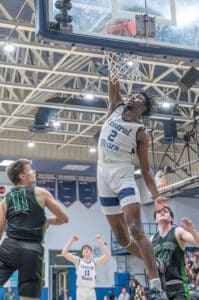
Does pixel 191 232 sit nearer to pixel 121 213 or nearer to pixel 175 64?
pixel 121 213

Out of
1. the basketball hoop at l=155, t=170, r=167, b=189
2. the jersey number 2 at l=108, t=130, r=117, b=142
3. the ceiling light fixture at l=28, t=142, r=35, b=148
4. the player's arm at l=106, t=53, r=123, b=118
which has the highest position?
the ceiling light fixture at l=28, t=142, r=35, b=148

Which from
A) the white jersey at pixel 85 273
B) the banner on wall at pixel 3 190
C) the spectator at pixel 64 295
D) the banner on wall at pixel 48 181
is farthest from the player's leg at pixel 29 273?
the banner on wall at pixel 48 181

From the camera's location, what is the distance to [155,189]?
4.66 meters

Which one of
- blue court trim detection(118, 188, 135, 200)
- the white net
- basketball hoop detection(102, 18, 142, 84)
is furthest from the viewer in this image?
basketball hoop detection(102, 18, 142, 84)

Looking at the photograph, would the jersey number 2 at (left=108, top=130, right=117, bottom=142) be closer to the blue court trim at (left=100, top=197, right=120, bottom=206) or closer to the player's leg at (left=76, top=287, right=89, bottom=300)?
the blue court trim at (left=100, top=197, right=120, bottom=206)

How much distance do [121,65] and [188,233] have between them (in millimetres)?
1972

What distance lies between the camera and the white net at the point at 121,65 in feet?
17.3

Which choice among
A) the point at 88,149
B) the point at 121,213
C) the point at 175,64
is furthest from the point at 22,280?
the point at 88,149

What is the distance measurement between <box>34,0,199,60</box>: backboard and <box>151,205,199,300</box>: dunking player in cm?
187

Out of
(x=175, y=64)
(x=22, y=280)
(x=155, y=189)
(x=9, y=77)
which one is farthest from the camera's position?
(x=9, y=77)

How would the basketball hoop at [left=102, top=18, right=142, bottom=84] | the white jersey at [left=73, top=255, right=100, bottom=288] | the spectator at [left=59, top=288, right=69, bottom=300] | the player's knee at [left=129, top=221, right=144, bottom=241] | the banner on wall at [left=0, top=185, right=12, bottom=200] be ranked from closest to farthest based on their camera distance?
1. the player's knee at [left=129, top=221, right=144, bottom=241]
2. the basketball hoop at [left=102, top=18, right=142, bottom=84]
3. the white jersey at [left=73, top=255, right=100, bottom=288]
4. the spectator at [left=59, top=288, right=69, bottom=300]
5. the banner on wall at [left=0, top=185, right=12, bottom=200]

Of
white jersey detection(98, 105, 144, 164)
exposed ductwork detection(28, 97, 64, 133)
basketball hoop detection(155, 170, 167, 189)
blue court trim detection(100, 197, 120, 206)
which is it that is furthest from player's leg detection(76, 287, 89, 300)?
basketball hoop detection(155, 170, 167, 189)

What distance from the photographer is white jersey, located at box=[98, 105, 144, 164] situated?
4789 millimetres

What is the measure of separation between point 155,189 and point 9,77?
41.7 ft
